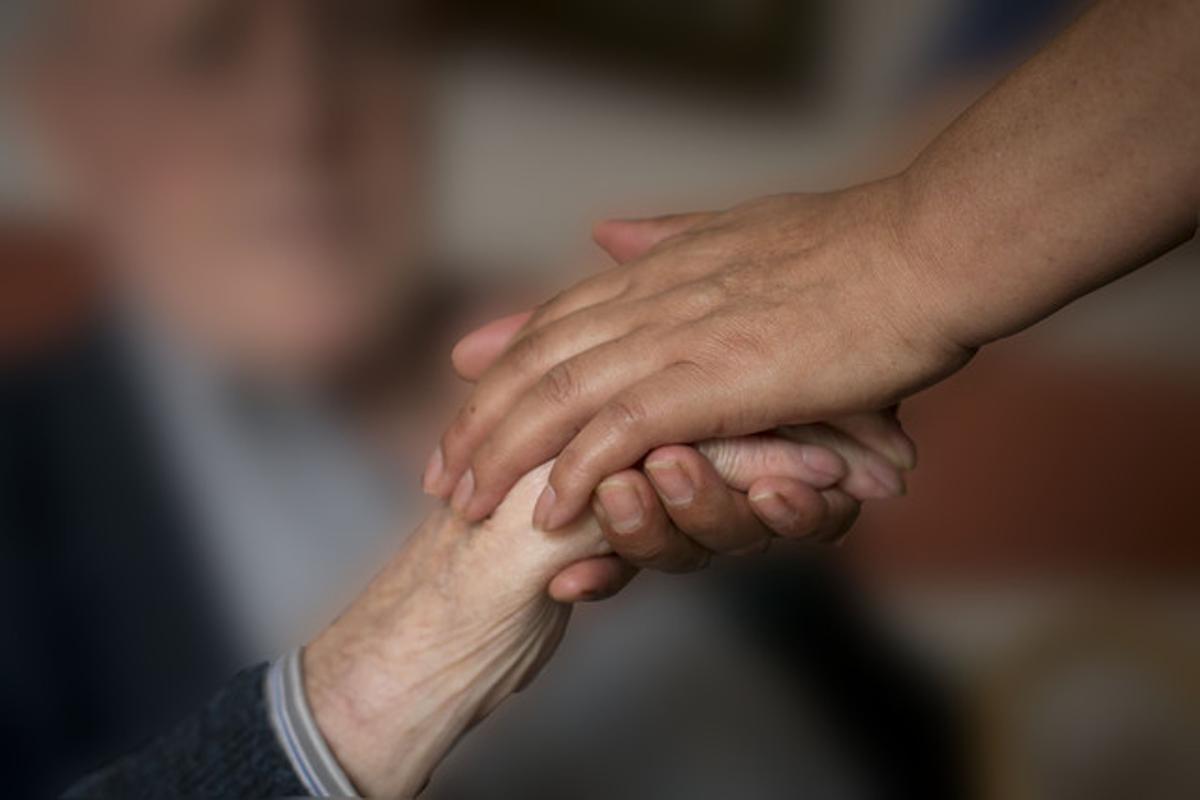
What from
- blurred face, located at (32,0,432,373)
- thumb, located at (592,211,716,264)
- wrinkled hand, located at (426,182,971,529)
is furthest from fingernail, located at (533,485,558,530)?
blurred face, located at (32,0,432,373)

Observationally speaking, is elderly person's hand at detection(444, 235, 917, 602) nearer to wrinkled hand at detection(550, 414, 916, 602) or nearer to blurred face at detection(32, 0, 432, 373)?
wrinkled hand at detection(550, 414, 916, 602)

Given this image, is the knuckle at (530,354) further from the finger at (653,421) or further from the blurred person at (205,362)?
the blurred person at (205,362)

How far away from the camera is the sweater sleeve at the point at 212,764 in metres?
1.01

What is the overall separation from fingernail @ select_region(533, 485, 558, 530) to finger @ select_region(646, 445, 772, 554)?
0.07 meters

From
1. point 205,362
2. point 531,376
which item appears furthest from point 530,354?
point 205,362

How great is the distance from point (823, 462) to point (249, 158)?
930 millimetres

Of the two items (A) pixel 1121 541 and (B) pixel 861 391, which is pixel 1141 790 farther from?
(B) pixel 861 391

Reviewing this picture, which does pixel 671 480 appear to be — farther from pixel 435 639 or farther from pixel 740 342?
pixel 435 639

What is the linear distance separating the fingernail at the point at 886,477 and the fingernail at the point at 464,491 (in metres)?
0.29

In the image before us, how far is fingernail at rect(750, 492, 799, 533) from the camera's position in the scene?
994mm

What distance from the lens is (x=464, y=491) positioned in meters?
1.02

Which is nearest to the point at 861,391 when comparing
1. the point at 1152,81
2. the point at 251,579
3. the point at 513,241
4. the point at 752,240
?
the point at 752,240

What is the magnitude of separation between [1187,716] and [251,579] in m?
1.10

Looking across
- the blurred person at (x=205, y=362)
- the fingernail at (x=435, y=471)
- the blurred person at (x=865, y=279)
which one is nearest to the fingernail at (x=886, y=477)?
the blurred person at (x=865, y=279)
